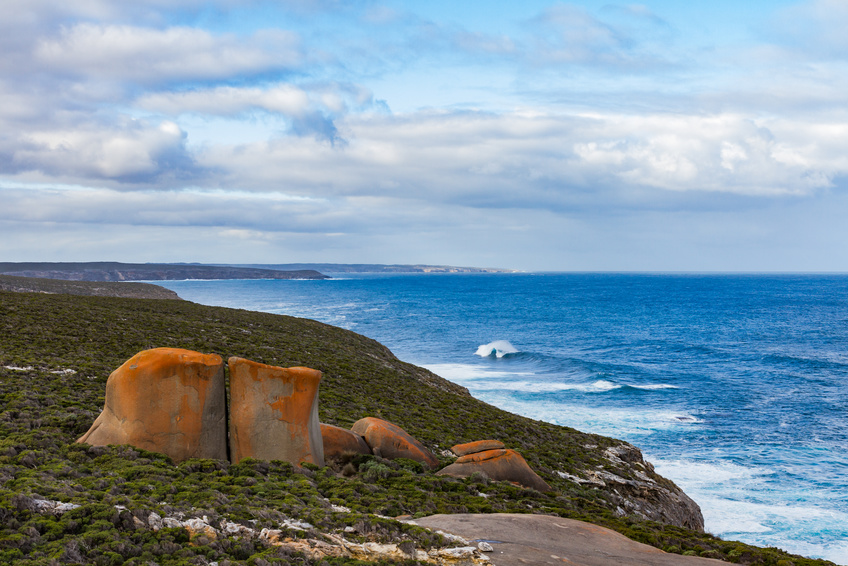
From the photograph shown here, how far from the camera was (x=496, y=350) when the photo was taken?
69.2 metres

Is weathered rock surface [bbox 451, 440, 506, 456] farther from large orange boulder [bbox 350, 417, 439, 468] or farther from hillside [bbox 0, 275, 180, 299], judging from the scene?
hillside [bbox 0, 275, 180, 299]

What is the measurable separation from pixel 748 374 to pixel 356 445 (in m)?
53.0

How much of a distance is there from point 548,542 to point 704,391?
44160 millimetres

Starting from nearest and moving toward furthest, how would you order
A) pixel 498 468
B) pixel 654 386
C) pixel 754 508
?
1. pixel 498 468
2. pixel 754 508
3. pixel 654 386

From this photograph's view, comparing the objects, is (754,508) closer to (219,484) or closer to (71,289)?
(219,484)

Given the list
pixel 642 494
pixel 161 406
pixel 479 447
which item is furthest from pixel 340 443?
pixel 642 494

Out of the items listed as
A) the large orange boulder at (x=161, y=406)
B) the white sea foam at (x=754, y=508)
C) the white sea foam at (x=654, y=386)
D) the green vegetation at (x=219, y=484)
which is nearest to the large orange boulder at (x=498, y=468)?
the green vegetation at (x=219, y=484)

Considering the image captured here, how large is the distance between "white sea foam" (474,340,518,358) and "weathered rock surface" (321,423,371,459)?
167 ft

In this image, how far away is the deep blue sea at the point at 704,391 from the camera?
26.2 meters

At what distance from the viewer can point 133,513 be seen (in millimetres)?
9758

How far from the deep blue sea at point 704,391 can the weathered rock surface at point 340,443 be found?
1629cm

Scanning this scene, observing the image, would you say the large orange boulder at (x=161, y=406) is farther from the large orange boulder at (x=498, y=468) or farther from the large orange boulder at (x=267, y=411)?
the large orange boulder at (x=498, y=468)

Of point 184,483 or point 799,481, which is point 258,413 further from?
→ point 799,481

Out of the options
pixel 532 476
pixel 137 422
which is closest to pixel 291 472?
pixel 137 422
